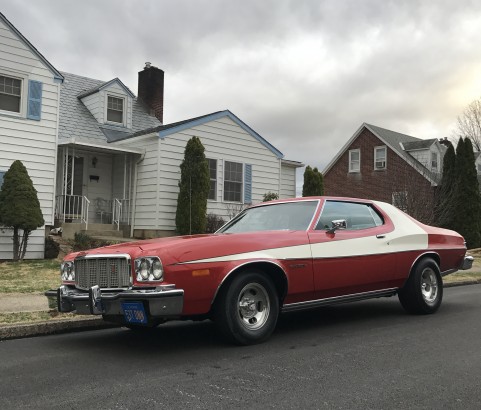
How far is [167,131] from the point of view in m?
16.2

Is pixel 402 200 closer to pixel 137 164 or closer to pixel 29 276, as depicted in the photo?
pixel 137 164

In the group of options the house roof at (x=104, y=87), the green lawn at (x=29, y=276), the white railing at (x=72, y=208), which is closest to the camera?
the green lawn at (x=29, y=276)

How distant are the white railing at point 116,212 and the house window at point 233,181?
3.56 m

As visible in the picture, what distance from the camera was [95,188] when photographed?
17.6m

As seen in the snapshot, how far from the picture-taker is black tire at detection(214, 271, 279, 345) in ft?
16.0

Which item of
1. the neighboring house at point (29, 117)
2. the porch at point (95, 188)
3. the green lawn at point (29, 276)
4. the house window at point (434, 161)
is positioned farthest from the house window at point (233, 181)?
the house window at point (434, 161)

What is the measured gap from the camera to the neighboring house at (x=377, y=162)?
30781 mm

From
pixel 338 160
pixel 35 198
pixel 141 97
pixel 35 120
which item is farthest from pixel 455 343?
pixel 338 160

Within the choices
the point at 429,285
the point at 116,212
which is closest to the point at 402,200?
the point at 116,212

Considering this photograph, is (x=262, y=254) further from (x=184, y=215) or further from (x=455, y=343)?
(x=184, y=215)

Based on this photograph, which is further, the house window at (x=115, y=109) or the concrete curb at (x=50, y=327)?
the house window at (x=115, y=109)

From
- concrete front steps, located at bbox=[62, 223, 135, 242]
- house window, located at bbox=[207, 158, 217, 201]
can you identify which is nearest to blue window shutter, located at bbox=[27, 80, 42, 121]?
concrete front steps, located at bbox=[62, 223, 135, 242]

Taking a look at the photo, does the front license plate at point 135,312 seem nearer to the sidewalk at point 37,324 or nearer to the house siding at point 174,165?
the sidewalk at point 37,324

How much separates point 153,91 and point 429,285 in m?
17.1
